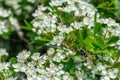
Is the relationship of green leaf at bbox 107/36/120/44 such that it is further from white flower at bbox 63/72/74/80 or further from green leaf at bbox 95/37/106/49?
white flower at bbox 63/72/74/80

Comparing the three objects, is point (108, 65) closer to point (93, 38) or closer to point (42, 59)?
point (93, 38)

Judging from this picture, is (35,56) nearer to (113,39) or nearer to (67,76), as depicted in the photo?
(67,76)

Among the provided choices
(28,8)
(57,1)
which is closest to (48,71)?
(57,1)

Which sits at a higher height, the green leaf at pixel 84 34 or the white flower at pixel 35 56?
the green leaf at pixel 84 34

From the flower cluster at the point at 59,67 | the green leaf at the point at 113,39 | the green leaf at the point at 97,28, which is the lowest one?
the flower cluster at the point at 59,67

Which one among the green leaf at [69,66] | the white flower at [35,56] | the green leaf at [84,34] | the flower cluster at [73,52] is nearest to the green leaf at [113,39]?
the flower cluster at [73,52]

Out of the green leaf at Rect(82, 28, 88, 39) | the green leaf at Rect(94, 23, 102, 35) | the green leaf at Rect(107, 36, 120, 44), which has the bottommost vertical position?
the green leaf at Rect(107, 36, 120, 44)

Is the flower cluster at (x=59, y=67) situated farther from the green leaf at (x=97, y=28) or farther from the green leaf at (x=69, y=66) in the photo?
the green leaf at (x=97, y=28)

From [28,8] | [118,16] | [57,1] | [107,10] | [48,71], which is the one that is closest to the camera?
[48,71]

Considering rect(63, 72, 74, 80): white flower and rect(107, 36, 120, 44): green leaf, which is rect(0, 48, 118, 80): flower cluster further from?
rect(107, 36, 120, 44): green leaf

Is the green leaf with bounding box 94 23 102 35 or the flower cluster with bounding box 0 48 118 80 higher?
the green leaf with bounding box 94 23 102 35

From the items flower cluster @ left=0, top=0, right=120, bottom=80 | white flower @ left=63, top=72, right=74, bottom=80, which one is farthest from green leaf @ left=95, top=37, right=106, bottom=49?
white flower @ left=63, top=72, right=74, bottom=80
